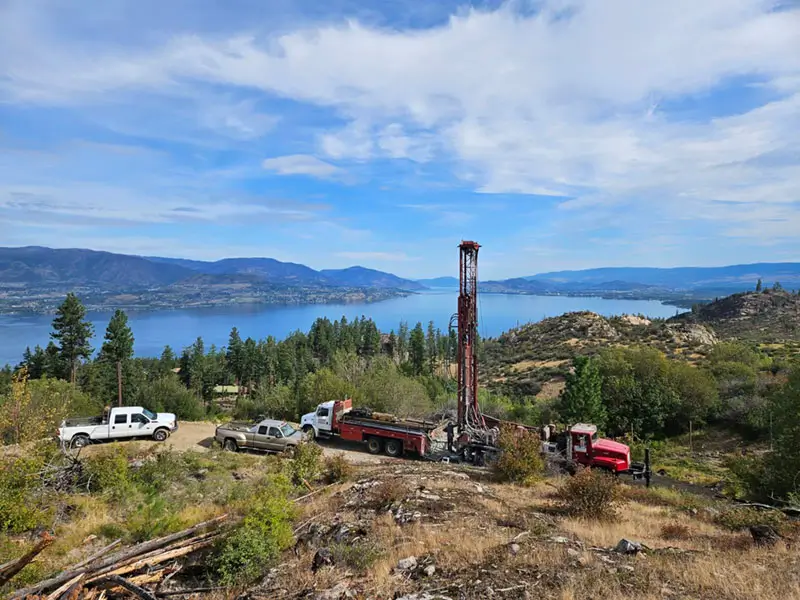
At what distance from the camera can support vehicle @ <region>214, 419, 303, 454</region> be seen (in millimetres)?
18906

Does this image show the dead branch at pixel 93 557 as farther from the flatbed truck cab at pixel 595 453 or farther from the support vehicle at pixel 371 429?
the flatbed truck cab at pixel 595 453

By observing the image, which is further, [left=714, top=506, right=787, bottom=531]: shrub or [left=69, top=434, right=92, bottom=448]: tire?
[left=69, top=434, right=92, bottom=448]: tire

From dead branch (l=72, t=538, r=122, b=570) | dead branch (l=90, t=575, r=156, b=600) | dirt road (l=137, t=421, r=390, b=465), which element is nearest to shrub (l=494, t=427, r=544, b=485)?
dirt road (l=137, t=421, r=390, b=465)

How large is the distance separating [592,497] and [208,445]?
16011mm

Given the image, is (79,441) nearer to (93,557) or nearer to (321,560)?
(93,557)

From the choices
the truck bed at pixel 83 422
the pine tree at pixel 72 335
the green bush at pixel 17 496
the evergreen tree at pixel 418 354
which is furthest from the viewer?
the evergreen tree at pixel 418 354

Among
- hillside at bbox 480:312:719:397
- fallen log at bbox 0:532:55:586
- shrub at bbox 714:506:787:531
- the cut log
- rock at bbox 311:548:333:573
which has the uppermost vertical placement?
fallen log at bbox 0:532:55:586

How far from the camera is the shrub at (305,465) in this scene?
1352 cm

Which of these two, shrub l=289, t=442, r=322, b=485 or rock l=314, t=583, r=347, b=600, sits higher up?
rock l=314, t=583, r=347, b=600

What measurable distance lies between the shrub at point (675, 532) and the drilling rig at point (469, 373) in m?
8.38

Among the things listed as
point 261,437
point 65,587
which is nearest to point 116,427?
point 261,437

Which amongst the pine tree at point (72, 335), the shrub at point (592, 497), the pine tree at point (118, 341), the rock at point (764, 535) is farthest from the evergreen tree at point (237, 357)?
the rock at point (764, 535)

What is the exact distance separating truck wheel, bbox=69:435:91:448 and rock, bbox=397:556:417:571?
52.7ft

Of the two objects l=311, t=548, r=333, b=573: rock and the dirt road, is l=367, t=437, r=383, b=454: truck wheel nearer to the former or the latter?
the dirt road
